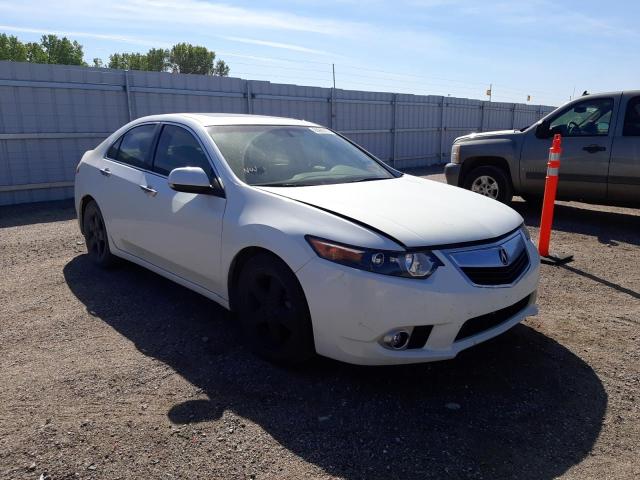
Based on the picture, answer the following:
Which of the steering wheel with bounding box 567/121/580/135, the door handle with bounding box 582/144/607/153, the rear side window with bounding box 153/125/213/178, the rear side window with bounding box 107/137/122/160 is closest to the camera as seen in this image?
the rear side window with bounding box 153/125/213/178

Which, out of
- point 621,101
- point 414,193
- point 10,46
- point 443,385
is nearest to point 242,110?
point 621,101

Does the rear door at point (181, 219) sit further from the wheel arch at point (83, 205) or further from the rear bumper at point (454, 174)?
the rear bumper at point (454, 174)

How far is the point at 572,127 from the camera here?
301 inches

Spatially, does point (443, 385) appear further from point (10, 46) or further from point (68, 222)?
point (10, 46)

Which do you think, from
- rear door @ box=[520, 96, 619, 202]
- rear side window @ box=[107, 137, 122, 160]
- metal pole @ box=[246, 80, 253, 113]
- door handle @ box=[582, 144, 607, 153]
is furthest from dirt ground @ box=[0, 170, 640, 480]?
metal pole @ box=[246, 80, 253, 113]

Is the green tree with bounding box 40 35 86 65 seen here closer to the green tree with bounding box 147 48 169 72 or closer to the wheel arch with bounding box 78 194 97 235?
the green tree with bounding box 147 48 169 72

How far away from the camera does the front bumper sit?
2.80 meters

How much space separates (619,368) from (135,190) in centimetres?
384

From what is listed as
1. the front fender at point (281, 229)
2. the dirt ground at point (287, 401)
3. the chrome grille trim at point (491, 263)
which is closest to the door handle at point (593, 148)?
the dirt ground at point (287, 401)

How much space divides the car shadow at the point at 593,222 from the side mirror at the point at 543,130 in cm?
128

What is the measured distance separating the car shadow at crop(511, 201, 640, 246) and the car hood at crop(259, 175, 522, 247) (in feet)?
13.2

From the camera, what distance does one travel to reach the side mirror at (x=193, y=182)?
358 cm

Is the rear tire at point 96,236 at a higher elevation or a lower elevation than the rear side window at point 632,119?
lower

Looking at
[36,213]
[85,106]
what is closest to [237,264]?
[36,213]
